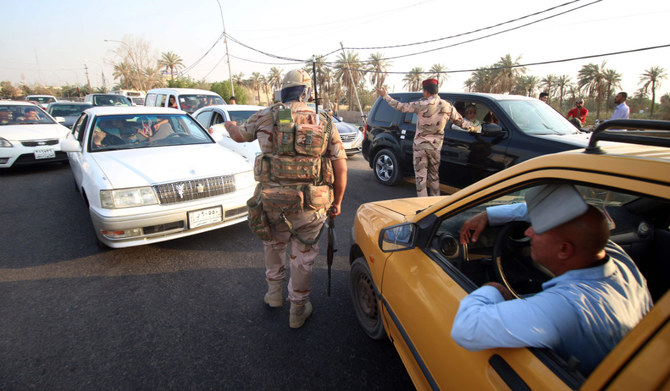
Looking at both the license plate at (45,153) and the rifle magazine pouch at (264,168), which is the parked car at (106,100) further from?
the rifle magazine pouch at (264,168)

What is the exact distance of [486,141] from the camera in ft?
15.1

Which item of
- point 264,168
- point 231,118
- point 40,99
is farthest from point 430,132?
point 40,99

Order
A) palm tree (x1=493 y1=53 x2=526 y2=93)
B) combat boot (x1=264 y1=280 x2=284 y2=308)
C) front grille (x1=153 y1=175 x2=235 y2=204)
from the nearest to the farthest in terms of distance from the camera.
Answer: combat boot (x1=264 y1=280 x2=284 y2=308) < front grille (x1=153 y1=175 x2=235 y2=204) < palm tree (x1=493 y1=53 x2=526 y2=93)

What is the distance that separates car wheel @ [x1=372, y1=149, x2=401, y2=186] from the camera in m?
5.99

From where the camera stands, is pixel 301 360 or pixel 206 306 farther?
pixel 206 306

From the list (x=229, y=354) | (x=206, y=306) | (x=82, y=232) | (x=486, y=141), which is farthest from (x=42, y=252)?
(x=486, y=141)

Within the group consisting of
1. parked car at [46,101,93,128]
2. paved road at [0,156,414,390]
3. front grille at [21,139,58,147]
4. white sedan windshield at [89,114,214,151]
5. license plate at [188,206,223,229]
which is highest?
parked car at [46,101,93,128]

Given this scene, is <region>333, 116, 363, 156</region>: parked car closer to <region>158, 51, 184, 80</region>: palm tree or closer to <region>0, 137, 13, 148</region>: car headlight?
<region>0, 137, 13, 148</region>: car headlight

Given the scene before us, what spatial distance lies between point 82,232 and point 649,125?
5093 mm

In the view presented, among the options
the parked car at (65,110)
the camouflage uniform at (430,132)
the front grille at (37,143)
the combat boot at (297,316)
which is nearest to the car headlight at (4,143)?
the front grille at (37,143)

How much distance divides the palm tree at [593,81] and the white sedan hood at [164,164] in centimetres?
4445

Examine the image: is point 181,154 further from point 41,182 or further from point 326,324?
point 41,182

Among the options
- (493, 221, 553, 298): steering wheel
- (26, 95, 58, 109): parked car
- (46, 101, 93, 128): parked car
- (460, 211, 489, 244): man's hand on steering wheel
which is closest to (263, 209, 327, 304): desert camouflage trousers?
(460, 211, 489, 244): man's hand on steering wheel

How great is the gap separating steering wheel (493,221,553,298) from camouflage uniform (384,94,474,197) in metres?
3.24
